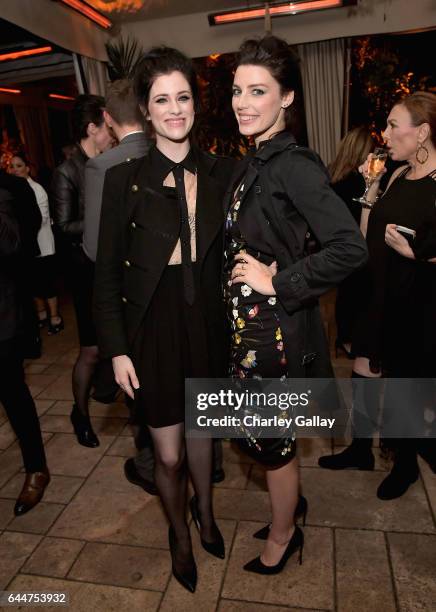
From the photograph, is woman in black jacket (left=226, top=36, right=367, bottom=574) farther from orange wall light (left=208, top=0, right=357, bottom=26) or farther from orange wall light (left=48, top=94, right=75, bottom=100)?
orange wall light (left=48, top=94, right=75, bottom=100)

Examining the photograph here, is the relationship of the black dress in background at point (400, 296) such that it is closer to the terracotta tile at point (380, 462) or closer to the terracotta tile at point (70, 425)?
the terracotta tile at point (380, 462)

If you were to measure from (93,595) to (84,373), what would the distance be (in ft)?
3.93

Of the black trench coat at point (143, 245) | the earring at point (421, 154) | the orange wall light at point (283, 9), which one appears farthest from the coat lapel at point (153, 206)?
the orange wall light at point (283, 9)

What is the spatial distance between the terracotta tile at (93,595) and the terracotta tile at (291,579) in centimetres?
31

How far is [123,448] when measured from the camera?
2.80 meters

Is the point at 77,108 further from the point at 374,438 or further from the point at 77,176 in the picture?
the point at 374,438

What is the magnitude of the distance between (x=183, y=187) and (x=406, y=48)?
22.3 ft

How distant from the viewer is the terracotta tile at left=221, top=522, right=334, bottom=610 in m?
1.78

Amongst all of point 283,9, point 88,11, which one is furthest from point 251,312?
point 88,11

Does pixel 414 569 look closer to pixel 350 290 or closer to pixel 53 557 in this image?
pixel 350 290

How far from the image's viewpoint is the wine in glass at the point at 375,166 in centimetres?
230

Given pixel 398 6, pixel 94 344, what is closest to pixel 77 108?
pixel 94 344

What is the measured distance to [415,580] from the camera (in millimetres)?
1809

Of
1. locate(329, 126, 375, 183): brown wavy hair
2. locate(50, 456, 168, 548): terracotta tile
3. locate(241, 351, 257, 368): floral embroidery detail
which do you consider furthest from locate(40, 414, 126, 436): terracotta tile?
locate(329, 126, 375, 183): brown wavy hair
